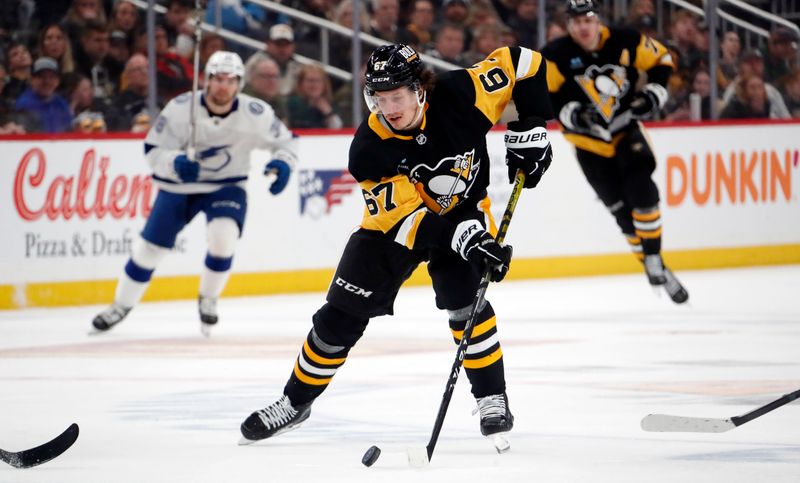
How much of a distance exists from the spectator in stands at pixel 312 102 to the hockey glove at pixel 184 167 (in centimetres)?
223

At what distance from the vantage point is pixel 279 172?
7090 millimetres

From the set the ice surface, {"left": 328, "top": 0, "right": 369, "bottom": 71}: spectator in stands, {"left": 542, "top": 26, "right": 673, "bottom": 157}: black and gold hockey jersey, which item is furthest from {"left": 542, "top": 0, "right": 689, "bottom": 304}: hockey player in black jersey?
{"left": 328, "top": 0, "right": 369, "bottom": 71}: spectator in stands

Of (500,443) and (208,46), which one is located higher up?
(208,46)

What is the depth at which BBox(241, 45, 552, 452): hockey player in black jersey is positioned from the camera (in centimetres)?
391

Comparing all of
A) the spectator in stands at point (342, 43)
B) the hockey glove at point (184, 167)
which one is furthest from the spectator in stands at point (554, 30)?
the hockey glove at point (184, 167)

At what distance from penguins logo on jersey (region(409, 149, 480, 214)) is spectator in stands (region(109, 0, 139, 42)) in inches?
188

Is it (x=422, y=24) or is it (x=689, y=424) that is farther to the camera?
(x=422, y=24)

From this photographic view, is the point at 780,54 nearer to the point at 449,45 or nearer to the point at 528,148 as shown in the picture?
the point at 449,45

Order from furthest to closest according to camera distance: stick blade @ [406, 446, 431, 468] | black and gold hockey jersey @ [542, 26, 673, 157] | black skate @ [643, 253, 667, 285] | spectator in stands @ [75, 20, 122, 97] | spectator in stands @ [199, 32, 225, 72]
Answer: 1. spectator in stands @ [199, 32, 225, 72]
2. spectator in stands @ [75, 20, 122, 97]
3. black skate @ [643, 253, 667, 285]
4. black and gold hockey jersey @ [542, 26, 673, 157]
5. stick blade @ [406, 446, 431, 468]

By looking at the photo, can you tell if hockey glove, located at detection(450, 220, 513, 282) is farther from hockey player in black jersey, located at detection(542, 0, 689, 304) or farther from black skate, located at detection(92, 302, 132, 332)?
hockey player in black jersey, located at detection(542, 0, 689, 304)

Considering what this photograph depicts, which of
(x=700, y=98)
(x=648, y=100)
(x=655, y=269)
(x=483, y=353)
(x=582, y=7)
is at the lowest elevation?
(x=655, y=269)

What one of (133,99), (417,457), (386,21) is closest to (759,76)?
(386,21)

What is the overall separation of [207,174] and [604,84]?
6.62ft

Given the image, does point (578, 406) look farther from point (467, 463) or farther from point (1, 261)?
point (1, 261)
